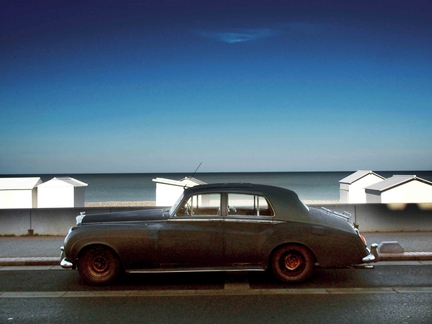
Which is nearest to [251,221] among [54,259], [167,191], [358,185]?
[54,259]

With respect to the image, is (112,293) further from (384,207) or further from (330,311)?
(384,207)

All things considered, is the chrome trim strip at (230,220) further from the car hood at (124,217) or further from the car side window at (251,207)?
the car hood at (124,217)

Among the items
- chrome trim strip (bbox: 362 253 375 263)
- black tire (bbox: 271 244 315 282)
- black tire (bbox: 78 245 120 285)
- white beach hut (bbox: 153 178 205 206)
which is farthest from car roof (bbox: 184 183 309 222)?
white beach hut (bbox: 153 178 205 206)

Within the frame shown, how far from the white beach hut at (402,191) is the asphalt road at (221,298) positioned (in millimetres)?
8180

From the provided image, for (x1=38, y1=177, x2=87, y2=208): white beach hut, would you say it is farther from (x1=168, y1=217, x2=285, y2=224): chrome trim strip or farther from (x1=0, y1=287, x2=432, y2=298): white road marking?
(x1=168, y1=217, x2=285, y2=224): chrome trim strip

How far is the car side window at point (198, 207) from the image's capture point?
745 centimetres

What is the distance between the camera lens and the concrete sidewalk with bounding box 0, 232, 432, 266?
9.09m

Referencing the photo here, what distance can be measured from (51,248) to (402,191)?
38.2 feet

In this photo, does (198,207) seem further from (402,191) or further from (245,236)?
(402,191)

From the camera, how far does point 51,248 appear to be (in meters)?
→ 10.4

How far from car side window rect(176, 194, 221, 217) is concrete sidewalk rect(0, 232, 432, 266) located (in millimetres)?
3177

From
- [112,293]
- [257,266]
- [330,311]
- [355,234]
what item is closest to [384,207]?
[355,234]

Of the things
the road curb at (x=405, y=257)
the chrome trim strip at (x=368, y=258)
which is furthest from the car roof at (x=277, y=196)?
the road curb at (x=405, y=257)

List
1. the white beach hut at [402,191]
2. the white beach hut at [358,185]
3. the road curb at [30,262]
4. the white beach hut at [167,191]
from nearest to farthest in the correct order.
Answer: the road curb at [30,262] < the white beach hut at [402,191] < the white beach hut at [167,191] < the white beach hut at [358,185]
